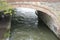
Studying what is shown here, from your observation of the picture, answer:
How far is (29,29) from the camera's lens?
42.5 feet

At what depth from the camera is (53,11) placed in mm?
11164

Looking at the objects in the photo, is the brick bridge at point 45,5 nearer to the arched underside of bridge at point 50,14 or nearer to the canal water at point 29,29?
the arched underside of bridge at point 50,14

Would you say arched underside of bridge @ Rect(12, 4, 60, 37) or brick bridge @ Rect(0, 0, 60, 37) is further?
brick bridge @ Rect(0, 0, 60, 37)

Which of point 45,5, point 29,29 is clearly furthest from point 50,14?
point 29,29

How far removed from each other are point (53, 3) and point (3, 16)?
174 inches

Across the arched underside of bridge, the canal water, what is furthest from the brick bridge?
the canal water

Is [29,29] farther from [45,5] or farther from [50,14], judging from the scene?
[45,5]

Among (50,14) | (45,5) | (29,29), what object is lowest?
(29,29)

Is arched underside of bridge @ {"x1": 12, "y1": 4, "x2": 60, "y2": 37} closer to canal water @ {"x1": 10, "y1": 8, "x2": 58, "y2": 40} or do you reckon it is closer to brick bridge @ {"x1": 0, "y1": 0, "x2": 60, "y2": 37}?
brick bridge @ {"x1": 0, "y1": 0, "x2": 60, "y2": 37}

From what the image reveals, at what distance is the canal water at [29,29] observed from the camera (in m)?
11.6

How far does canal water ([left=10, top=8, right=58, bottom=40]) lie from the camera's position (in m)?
11.6

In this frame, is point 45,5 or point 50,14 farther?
point 50,14

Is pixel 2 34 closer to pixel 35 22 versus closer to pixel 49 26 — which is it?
pixel 49 26

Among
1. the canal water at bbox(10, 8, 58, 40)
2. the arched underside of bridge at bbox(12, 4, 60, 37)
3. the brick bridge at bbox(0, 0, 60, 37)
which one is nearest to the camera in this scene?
the arched underside of bridge at bbox(12, 4, 60, 37)
